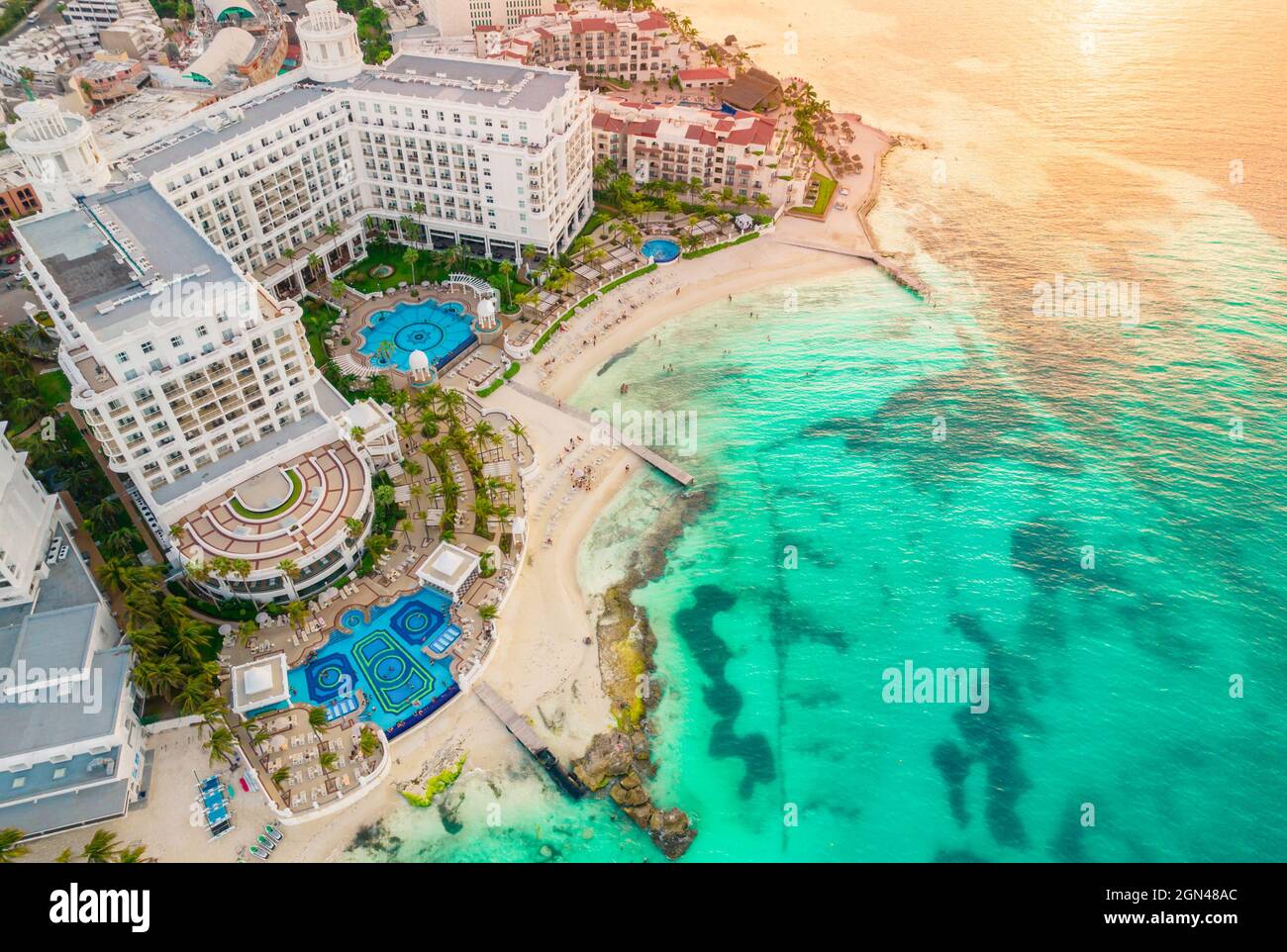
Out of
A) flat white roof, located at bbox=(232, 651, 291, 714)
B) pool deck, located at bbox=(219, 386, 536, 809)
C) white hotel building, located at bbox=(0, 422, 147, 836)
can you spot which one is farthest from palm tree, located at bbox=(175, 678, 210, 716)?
pool deck, located at bbox=(219, 386, 536, 809)

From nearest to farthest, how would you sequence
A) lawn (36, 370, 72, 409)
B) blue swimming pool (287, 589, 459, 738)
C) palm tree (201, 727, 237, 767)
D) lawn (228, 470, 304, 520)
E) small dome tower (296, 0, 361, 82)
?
palm tree (201, 727, 237, 767), blue swimming pool (287, 589, 459, 738), lawn (228, 470, 304, 520), lawn (36, 370, 72, 409), small dome tower (296, 0, 361, 82)

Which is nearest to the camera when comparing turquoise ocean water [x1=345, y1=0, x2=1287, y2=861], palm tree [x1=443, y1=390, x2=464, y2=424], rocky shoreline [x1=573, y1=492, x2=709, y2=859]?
rocky shoreline [x1=573, y1=492, x2=709, y2=859]

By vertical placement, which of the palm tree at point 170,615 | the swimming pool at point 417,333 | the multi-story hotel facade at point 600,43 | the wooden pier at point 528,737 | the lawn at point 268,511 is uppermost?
the multi-story hotel facade at point 600,43

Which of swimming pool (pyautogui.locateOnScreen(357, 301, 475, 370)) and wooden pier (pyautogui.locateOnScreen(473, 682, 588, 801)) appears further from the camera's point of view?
swimming pool (pyautogui.locateOnScreen(357, 301, 475, 370))

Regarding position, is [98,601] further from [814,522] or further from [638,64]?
[638,64]

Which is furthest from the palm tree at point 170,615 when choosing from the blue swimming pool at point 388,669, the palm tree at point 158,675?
the blue swimming pool at point 388,669

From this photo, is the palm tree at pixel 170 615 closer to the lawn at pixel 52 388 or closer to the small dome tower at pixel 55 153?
the lawn at pixel 52 388

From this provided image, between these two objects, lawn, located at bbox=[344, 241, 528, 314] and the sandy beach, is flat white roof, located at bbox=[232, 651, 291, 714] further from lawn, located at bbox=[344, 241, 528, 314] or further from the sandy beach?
lawn, located at bbox=[344, 241, 528, 314]
